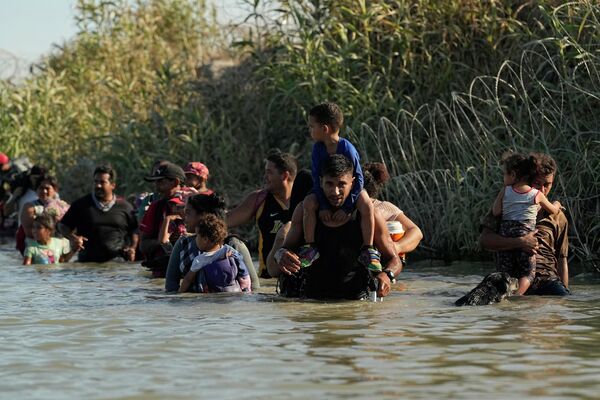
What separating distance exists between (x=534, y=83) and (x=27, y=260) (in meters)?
6.18

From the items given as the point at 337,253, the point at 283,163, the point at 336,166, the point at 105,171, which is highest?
the point at 105,171

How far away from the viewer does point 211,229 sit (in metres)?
11.2

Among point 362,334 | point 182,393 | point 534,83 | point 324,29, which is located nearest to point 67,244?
point 324,29

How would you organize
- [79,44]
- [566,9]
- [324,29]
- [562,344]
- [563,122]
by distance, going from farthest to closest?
[79,44], [324,29], [566,9], [563,122], [562,344]

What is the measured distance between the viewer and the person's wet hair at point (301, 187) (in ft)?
38.8

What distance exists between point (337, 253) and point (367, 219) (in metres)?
0.39

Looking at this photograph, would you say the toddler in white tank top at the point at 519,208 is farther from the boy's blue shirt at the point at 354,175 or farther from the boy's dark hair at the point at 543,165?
the boy's blue shirt at the point at 354,175

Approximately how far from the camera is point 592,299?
1116 centimetres

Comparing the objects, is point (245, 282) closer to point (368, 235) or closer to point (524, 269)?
point (368, 235)

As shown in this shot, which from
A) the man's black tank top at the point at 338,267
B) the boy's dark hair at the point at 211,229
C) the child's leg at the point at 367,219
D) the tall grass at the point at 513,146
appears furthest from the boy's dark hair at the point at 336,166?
the tall grass at the point at 513,146

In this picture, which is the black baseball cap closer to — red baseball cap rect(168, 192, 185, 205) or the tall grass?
red baseball cap rect(168, 192, 185, 205)

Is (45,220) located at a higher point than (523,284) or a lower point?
higher

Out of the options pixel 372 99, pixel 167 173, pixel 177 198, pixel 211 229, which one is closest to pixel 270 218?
pixel 211 229

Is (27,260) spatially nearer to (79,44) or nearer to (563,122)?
(563,122)
